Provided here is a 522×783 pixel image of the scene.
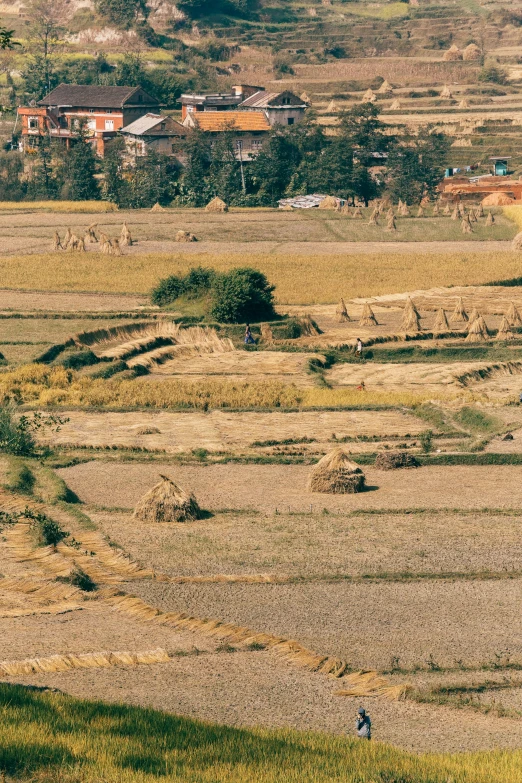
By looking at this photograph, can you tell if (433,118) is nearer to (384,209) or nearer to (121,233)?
(384,209)

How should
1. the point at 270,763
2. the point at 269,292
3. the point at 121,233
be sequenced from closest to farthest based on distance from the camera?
the point at 270,763 → the point at 269,292 → the point at 121,233

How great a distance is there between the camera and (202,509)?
110 ft

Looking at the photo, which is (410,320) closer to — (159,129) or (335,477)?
(335,477)

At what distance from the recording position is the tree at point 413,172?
95.9m

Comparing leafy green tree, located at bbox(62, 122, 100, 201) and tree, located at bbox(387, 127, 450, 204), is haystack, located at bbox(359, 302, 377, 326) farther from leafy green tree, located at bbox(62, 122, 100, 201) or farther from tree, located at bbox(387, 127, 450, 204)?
leafy green tree, located at bbox(62, 122, 100, 201)

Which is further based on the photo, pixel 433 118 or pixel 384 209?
pixel 433 118

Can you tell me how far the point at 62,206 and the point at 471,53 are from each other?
64739 millimetres

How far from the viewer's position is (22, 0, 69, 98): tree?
12331 cm

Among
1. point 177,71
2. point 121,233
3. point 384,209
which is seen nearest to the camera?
point 121,233

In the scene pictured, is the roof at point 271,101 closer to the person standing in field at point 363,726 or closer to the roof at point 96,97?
the roof at point 96,97

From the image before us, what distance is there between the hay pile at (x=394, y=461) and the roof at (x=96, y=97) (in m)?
75.8

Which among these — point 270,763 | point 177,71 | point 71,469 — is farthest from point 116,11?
point 270,763

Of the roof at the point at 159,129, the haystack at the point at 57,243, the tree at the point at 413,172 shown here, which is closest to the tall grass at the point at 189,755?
the haystack at the point at 57,243

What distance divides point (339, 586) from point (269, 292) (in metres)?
30.4
